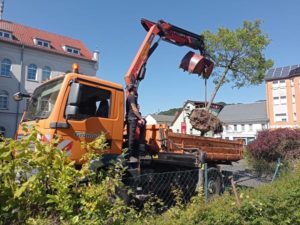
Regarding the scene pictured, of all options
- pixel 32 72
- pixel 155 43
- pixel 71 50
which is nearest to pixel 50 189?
pixel 155 43

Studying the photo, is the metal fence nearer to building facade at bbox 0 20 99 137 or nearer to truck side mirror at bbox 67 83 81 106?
truck side mirror at bbox 67 83 81 106

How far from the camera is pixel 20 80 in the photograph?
114 ft

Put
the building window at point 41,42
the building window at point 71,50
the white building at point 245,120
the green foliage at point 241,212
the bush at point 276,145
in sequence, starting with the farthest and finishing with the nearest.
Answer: the white building at point 245,120, the building window at point 71,50, the building window at point 41,42, the bush at point 276,145, the green foliage at point 241,212

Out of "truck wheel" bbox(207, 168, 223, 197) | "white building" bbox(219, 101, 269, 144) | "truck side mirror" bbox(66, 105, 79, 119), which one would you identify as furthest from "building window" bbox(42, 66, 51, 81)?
"white building" bbox(219, 101, 269, 144)

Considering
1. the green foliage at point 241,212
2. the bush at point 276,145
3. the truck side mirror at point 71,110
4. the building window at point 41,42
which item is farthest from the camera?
the building window at point 41,42

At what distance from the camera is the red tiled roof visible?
36.5 m

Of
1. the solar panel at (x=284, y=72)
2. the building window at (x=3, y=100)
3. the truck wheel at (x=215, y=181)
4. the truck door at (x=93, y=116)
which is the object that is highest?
the solar panel at (x=284, y=72)

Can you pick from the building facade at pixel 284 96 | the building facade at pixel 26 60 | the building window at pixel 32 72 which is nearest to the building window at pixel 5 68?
the building facade at pixel 26 60

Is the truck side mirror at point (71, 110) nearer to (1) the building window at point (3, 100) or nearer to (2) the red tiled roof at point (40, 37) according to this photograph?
(1) the building window at point (3, 100)

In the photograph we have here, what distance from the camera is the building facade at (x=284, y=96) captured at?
59844 millimetres

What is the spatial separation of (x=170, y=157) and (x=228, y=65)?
17.5 metres

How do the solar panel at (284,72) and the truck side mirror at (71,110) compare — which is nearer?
the truck side mirror at (71,110)

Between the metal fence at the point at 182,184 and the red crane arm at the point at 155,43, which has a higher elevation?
the red crane arm at the point at 155,43

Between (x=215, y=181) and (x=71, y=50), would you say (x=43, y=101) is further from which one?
(x=71, y=50)
